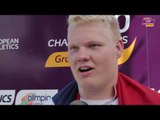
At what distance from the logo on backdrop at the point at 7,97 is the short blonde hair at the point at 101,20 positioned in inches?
32.4

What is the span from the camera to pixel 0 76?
3346mm

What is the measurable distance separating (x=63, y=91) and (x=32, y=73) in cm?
32

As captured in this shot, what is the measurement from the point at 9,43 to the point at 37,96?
1.83 ft

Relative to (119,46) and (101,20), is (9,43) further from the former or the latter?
(119,46)

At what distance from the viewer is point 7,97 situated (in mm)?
3369

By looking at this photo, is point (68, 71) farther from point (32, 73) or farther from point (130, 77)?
point (130, 77)

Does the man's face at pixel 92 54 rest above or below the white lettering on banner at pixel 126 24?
below

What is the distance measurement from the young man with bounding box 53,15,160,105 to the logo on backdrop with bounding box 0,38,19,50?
1.62 ft

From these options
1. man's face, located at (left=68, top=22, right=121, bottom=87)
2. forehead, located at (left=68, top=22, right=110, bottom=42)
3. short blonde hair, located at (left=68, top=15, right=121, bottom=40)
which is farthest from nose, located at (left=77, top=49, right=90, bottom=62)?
short blonde hair, located at (left=68, top=15, right=121, bottom=40)

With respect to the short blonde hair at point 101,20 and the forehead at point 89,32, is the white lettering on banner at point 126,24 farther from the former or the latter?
the forehead at point 89,32

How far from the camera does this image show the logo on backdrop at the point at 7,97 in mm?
3354

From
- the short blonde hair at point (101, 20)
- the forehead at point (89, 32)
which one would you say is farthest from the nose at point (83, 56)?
the short blonde hair at point (101, 20)

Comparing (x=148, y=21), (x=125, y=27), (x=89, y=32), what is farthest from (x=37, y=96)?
(x=148, y=21)
